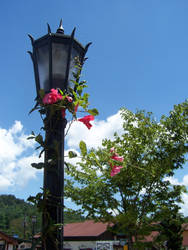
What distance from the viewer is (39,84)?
1.94 meters

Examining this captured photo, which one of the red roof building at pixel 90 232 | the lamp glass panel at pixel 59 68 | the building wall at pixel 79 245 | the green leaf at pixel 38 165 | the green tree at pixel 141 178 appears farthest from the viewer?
the building wall at pixel 79 245

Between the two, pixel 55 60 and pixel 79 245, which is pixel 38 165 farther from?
pixel 79 245

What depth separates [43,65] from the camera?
1.92 m

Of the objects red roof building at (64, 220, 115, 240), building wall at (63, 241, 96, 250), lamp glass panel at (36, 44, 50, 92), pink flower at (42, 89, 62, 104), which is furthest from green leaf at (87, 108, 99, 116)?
building wall at (63, 241, 96, 250)

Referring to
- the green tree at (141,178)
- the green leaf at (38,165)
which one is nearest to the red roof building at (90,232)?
the green tree at (141,178)

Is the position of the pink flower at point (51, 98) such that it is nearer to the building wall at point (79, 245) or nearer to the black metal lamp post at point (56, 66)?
the black metal lamp post at point (56, 66)

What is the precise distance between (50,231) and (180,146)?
7522 mm

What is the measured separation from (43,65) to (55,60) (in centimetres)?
13

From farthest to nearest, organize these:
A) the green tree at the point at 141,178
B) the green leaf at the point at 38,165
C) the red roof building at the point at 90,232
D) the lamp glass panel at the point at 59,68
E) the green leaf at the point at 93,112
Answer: the red roof building at the point at 90,232
the green tree at the point at 141,178
the lamp glass panel at the point at 59,68
the green leaf at the point at 93,112
the green leaf at the point at 38,165

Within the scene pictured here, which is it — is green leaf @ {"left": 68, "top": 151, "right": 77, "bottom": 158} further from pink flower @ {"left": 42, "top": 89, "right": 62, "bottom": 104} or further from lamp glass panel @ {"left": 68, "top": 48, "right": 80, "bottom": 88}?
lamp glass panel @ {"left": 68, "top": 48, "right": 80, "bottom": 88}

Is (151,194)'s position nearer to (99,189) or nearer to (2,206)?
(99,189)

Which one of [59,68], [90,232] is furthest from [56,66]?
[90,232]

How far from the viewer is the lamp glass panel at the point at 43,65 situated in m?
1.87

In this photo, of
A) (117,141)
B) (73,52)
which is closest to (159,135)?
(117,141)
